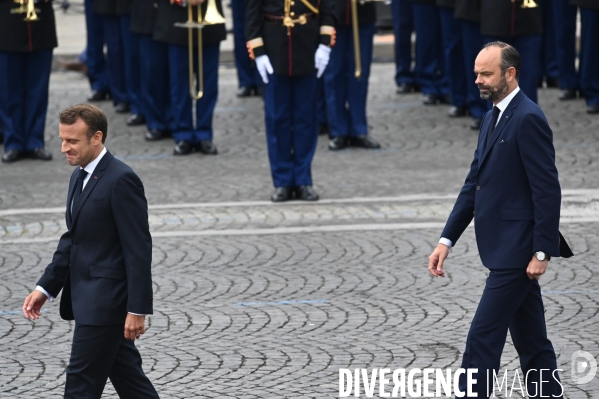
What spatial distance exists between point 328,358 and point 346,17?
6646 millimetres

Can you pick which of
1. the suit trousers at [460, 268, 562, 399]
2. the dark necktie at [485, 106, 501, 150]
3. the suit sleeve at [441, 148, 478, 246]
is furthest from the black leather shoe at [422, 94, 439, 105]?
the suit trousers at [460, 268, 562, 399]

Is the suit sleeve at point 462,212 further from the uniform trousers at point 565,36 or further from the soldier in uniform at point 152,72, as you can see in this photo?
the uniform trousers at point 565,36

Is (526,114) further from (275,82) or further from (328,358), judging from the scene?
(275,82)

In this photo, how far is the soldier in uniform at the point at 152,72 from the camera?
13.4 metres

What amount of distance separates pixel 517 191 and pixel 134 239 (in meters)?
1.85

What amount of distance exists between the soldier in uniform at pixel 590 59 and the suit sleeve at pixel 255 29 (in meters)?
4.82

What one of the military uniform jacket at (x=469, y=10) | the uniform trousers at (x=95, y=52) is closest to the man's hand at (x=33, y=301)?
the military uniform jacket at (x=469, y=10)

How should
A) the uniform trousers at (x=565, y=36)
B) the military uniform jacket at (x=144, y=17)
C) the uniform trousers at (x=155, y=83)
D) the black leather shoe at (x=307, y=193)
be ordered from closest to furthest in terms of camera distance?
the black leather shoe at (x=307, y=193), the military uniform jacket at (x=144, y=17), the uniform trousers at (x=155, y=83), the uniform trousers at (x=565, y=36)

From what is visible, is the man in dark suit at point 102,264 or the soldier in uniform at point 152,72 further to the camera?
the soldier in uniform at point 152,72

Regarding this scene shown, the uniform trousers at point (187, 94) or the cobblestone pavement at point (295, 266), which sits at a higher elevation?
the uniform trousers at point (187, 94)

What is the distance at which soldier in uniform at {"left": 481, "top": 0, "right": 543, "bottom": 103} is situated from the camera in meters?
12.4

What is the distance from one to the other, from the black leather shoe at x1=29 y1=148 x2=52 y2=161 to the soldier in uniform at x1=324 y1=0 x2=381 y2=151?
9.93ft

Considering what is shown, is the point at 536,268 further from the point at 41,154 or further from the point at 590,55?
the point at 590,55

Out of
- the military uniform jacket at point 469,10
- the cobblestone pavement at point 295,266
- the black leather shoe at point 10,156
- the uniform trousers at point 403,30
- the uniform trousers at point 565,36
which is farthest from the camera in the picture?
the uniform trousers at point 403,30
